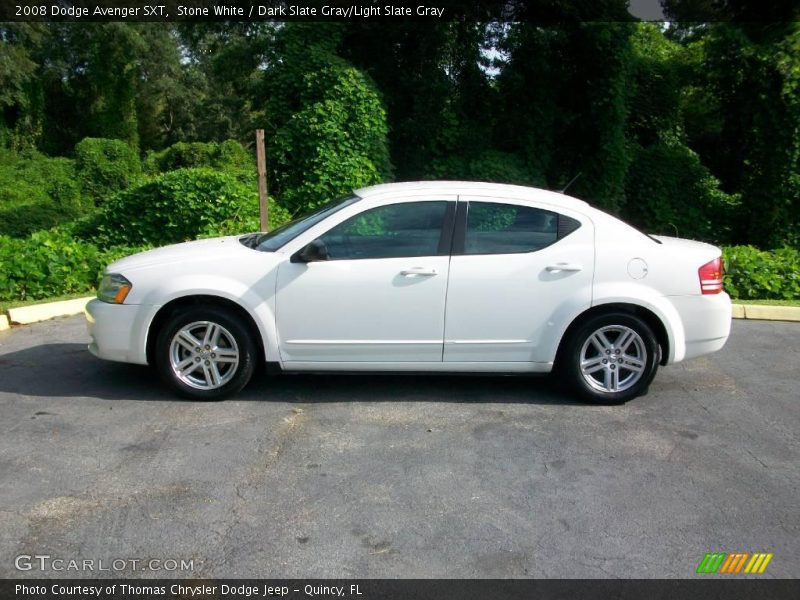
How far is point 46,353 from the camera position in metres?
6.64

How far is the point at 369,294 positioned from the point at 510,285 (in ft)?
3.37

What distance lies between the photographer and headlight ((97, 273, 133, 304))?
5391 millimetres

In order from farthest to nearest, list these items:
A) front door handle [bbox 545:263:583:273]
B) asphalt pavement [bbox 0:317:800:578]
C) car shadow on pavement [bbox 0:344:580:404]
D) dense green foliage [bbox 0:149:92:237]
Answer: dense green foliage [bbox 0:149:92:237] < car shadow on pavement [bbox 0:344:580:404] < front door handle [bbox 545:263:583:273] < asphalt pavement [bbox 0:317:800:578]

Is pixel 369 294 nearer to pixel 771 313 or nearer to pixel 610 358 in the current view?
pixel 610 358

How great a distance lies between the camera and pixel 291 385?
19.3 feet

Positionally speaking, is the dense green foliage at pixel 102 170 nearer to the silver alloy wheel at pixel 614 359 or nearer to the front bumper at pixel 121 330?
the front bumper at pixel 121 330

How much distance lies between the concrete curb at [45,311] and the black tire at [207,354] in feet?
10.0

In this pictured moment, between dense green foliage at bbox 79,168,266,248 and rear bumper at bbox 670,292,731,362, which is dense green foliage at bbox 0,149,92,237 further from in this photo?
rear bumper at bbox 670,292,731,362

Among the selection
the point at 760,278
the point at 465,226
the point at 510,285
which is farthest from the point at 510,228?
the point at 760,278

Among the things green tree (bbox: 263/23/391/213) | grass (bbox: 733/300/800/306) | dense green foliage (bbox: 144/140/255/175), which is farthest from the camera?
dense green foliage (bbox: 144/140/255/175)

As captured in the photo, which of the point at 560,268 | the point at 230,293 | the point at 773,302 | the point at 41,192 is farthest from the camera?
the point at 41,192

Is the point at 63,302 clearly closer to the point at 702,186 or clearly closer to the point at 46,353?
the point at 46,353

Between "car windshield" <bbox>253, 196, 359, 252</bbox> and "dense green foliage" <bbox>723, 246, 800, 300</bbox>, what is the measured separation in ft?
19.2

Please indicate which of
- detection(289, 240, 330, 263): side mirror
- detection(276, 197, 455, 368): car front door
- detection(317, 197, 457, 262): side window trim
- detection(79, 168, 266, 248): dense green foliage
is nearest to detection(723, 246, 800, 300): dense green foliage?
detection(317, 197, 457, 262): side window trim
